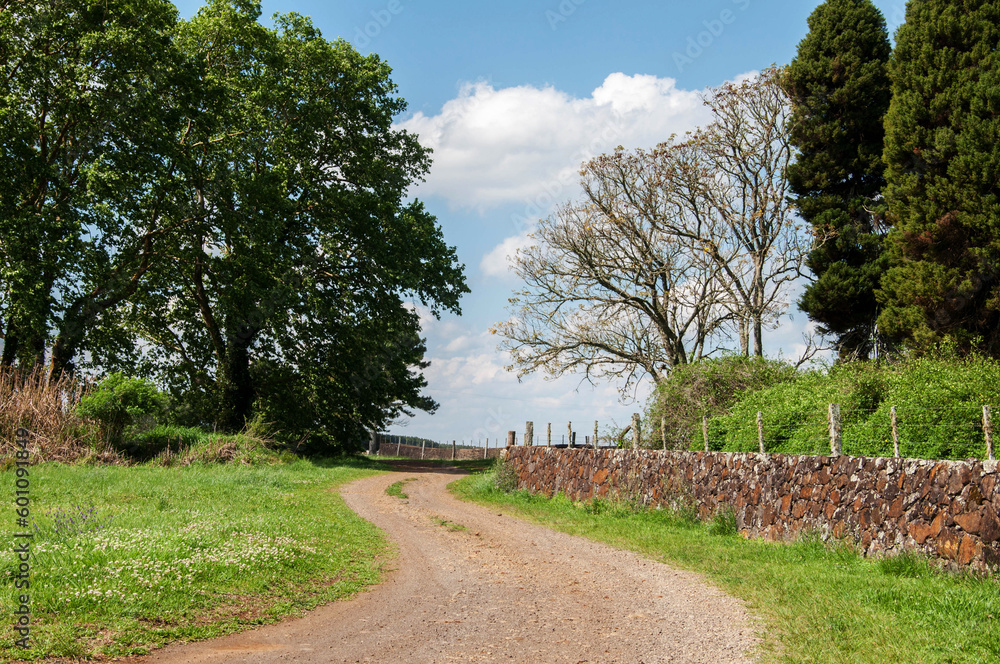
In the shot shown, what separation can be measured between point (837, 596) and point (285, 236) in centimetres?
2545

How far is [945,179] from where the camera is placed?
19.7 meters

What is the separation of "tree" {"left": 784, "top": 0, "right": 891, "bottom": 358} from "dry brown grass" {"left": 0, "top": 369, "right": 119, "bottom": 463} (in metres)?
24.8

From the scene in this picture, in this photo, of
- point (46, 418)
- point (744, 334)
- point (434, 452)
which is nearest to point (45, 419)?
point (46, 418)

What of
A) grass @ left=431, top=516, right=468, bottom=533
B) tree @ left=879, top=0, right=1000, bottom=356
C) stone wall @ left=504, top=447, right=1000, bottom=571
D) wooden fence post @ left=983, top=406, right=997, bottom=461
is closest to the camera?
stone wall @ left=504, top=447, right=1000, bottom=571

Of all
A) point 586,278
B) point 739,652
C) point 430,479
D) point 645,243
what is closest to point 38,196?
point 430,479

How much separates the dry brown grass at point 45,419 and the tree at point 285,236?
6.24 metres

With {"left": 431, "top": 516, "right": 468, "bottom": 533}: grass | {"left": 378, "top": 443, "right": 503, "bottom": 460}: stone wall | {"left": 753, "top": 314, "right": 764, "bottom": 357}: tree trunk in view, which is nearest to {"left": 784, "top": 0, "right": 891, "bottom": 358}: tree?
{"left": 753, "top": 314, "right": 764, "bottom": 357}: tree trunk

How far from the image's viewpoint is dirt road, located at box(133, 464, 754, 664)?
19.5 feet

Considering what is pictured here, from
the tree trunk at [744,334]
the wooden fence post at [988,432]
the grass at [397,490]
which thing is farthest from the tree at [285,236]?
the wooden fence post at [988,432]

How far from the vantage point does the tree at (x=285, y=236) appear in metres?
24.6

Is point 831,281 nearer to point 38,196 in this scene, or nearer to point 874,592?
point 874,592

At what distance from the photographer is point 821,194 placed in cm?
2556

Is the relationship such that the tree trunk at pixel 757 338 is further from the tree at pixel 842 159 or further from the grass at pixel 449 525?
the grass at pixel 449 525

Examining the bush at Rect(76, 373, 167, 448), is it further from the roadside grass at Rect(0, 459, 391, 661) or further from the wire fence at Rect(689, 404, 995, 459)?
the wire fence at Rect(689, 404, 995, 459)
